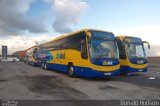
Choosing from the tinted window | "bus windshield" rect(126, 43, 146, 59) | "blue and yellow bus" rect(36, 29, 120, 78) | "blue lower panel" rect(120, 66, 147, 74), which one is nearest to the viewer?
"blue and yellow bus" rect(36, 29, 120, 78)

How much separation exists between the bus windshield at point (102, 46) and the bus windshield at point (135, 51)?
2.27 m

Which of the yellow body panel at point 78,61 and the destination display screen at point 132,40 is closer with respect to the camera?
the yellow body panel at point 78,61

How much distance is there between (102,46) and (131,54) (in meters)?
3.38

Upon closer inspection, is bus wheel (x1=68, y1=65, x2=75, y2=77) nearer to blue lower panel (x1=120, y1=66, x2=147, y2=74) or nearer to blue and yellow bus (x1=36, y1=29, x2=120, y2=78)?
blue and yellow bus (x1=36, y1=29, x2=120, y2=78)

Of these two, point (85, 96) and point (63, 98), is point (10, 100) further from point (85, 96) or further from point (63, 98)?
point (85, 96)

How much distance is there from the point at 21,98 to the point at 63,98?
1.61m

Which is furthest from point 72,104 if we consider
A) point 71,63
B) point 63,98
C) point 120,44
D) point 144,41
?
point 144,41

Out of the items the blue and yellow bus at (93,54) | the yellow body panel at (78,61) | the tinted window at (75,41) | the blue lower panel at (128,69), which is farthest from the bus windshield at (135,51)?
the tinted window at (75,41)

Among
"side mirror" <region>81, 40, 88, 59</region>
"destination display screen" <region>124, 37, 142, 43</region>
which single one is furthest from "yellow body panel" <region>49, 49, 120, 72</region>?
"destination display screen" <region>124, 37, 142, 43</region>

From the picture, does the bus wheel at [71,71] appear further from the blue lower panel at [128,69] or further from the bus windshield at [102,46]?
the blue lower panel at [128,69]

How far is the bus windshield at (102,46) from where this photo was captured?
1374 centimetres

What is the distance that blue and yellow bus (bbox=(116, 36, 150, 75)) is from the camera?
639 inches

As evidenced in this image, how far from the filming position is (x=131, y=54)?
16.4 m

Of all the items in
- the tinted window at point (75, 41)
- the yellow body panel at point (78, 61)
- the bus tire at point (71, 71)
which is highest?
the tinted window at point (75, 41)
